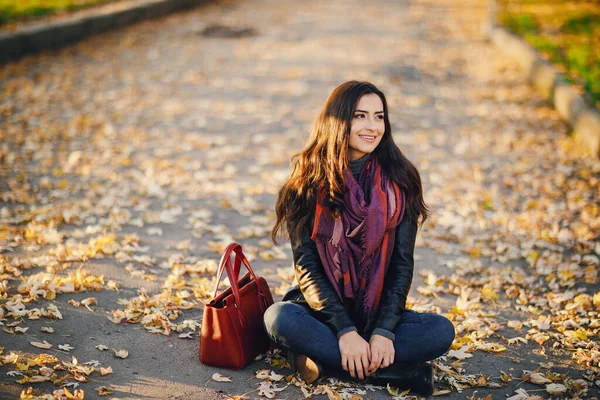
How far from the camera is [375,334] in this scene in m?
3.10

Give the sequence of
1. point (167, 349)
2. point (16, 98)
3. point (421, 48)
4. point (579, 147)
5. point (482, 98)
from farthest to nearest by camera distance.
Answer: point (421, 48) < point (482, 98) < point (16, 98) < point (579, 147) < point (167, 349)

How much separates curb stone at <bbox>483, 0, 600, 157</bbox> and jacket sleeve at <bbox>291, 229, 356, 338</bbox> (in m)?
4.95

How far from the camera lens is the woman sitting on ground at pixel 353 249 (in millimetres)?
3137

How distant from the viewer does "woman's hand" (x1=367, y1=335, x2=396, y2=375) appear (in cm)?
303

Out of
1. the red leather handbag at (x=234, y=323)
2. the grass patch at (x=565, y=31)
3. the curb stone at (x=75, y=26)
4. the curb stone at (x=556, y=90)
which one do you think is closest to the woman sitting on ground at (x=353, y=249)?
the red leather handbag at (x=234, y=323)

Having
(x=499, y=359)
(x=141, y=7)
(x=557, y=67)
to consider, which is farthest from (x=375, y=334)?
(x=141, y=7)

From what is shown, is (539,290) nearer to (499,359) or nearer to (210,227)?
(499,359)

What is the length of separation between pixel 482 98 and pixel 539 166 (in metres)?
2.63

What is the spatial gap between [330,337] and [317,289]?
0.26m

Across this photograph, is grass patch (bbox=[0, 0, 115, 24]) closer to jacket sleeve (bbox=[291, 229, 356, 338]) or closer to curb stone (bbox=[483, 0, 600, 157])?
curb stone (bbox=[483, 0, 600, 157])

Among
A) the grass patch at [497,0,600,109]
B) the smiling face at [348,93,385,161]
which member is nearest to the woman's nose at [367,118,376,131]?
the smiling face at [348,93,385,161]

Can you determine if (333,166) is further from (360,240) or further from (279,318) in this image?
(279,318)

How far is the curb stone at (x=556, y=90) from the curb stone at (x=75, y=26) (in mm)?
7553

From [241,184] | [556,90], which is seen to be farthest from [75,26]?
[556,90]
